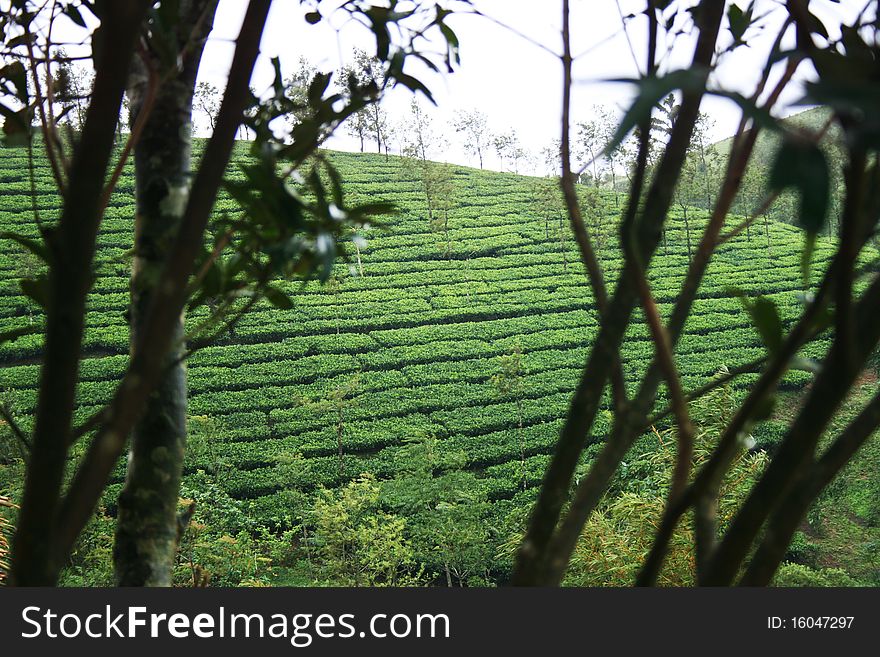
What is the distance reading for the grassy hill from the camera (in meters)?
10.7

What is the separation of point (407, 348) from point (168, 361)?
43.9 feet

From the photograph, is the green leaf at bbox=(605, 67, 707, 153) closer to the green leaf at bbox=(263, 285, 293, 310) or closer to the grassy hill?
the green leaf at bbox=(263, 285, 293, 310)

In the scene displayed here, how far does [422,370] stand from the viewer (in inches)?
522

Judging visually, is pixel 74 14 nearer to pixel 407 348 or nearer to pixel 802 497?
pixel 802 497

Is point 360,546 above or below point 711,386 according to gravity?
below

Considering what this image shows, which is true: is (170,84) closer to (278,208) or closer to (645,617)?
(278,208)

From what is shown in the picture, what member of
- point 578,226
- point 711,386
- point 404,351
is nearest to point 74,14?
point 578,226

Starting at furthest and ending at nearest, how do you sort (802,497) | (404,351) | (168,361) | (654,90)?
(404,351), (168,361), (802,497), (654,90)

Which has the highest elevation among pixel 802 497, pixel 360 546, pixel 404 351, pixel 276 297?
pixel 276 297

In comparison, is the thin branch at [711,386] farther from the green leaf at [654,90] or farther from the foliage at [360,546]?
the foliage at [360,546]

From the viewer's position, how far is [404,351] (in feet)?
45.5

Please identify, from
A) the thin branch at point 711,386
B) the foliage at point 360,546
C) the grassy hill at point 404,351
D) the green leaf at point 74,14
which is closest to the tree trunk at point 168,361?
the green leaf at point 74,14

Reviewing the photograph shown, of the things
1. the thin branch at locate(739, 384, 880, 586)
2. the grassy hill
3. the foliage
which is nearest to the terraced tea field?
the grassy hill

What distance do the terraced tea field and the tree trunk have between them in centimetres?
782
